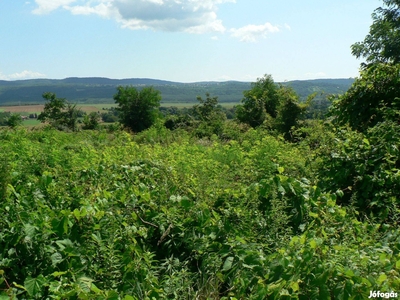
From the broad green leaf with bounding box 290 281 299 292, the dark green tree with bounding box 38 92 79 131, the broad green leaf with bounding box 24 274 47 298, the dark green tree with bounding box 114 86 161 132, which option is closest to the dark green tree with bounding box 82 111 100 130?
the dark green tree with bounding box 38 92 79 131

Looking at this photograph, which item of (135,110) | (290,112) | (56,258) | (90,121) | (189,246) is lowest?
(90,121)

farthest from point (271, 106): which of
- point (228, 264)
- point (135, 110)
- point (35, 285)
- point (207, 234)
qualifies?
point (35, 285)

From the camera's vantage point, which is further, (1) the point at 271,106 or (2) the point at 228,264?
(1) the point at 271,106

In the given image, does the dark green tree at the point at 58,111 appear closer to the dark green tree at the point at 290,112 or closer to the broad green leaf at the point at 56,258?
the dark green tree at the point at 290,112

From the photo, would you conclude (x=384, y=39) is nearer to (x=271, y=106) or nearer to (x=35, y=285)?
(x=271, y=106)

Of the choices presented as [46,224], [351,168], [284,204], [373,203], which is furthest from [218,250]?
[351,168]

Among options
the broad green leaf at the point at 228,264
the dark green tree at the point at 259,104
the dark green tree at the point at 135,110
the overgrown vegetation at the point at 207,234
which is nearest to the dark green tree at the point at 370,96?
the overgrown vegetation at the point at 207,234

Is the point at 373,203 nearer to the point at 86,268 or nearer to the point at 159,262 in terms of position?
the point at 159,262

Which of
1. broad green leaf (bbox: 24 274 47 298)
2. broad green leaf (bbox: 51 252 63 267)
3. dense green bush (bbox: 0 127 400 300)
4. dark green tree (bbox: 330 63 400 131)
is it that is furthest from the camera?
dark green tree (bbox: 330 63 400 131)

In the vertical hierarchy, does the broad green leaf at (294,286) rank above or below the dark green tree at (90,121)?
above

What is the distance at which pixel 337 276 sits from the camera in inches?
91.6

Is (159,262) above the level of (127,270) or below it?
below

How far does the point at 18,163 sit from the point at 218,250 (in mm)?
4266

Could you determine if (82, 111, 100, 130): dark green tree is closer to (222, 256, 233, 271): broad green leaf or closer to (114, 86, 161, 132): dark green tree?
(114, 86, 161, 132): dark green tree
